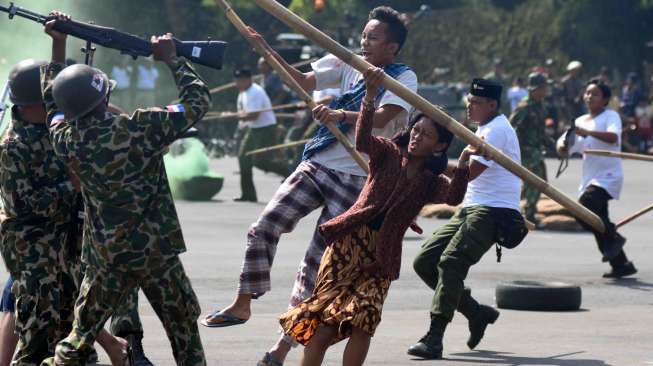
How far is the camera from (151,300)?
6730mm

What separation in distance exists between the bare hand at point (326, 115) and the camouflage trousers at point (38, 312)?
4.68ft

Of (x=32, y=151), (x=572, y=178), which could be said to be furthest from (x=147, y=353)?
(x=572, y=178)

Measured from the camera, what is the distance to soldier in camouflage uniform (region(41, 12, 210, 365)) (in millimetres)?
6516

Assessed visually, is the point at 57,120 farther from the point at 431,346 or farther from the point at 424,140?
the point at 431,346

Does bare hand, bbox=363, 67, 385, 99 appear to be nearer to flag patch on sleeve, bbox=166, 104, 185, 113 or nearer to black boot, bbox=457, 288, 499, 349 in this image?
flag patch on sleeve, bbox=166, 104, 185, 113

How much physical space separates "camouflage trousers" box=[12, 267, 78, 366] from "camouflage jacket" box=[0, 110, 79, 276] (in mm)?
52

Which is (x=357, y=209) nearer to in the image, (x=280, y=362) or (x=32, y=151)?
(x=280, y=362)

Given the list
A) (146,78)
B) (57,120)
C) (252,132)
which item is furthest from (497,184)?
(146,78)

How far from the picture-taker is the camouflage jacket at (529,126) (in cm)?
1652

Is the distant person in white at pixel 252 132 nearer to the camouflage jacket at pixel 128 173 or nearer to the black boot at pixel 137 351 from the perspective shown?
the black boot at pixel 137 351

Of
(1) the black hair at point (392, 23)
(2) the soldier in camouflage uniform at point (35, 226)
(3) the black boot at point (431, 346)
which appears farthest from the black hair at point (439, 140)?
(2) the soldier in camouflage uniform at point (35, 226)

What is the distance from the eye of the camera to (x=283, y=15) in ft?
23.5

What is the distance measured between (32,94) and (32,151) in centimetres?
29

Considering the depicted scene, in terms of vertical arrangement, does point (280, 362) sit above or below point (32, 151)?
below
